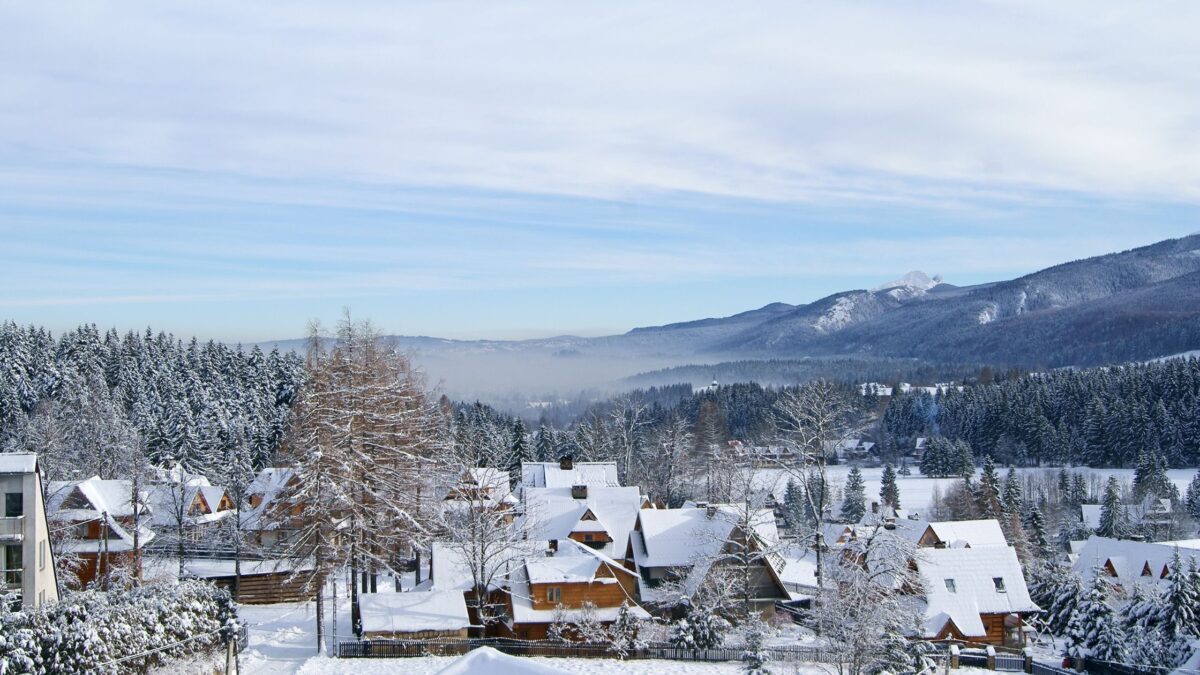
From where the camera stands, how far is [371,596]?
113 ft

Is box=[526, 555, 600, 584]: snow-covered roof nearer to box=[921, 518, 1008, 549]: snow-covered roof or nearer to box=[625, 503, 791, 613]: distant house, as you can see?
box=[625, 503, 791, 613]: distant house

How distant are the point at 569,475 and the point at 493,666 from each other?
178 ft

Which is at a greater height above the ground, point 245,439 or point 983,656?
point 245,439

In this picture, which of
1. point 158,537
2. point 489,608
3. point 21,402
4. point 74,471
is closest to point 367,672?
point 489,608

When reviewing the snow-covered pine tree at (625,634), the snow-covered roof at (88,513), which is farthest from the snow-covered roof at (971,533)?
the snow-covered roof at (88,513)

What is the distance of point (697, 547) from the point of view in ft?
152

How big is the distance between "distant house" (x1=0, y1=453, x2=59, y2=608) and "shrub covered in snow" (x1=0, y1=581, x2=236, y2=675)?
3.23m

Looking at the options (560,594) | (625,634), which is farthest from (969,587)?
(560,594)

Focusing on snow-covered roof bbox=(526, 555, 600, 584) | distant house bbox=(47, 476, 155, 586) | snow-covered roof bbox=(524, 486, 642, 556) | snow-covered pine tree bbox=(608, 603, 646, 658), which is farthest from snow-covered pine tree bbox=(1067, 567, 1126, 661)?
distant house bbox=(47, 476, 155, 586)

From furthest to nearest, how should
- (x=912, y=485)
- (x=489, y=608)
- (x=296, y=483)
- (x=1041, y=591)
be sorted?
(x=912, y=485), (x=1041, y=591), (x=489, y=608), (x=296, y=483)


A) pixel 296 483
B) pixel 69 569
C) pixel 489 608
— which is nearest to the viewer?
pixel 296 483

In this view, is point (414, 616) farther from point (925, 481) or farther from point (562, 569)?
point (925, 481)

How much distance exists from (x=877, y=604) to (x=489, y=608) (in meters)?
16.3

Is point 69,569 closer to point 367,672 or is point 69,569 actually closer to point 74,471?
point 74,471
